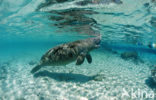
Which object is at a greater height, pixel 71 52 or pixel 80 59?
pixel 71 52

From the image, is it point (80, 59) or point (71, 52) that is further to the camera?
point (71, 52)

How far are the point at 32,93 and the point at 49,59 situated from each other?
2.48m

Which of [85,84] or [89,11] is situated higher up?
[89,11]

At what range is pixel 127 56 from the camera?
21.2 m

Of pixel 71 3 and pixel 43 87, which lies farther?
pixel 71 3

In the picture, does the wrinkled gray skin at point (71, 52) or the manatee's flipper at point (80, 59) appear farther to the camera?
the wrinkled gray skin at point (71, 52)

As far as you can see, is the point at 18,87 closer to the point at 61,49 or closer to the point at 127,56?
the point at 61,49

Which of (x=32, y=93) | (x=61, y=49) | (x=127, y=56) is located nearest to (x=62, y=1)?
(x=61, y=49)

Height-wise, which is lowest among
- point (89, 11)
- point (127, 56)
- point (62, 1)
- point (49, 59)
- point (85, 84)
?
point (127, 56)

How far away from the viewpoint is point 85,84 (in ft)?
25.8

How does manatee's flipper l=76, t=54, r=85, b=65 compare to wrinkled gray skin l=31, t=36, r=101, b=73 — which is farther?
wrinkled gray skin l=31, t=36, r=101, b=73

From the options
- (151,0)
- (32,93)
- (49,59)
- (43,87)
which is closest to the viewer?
(32,93)

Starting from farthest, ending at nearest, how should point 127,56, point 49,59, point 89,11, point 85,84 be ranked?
point 127,56
point 89,11
point 49,59
point 85,84

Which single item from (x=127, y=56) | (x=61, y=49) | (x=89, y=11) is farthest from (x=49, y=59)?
(x=127, y=56)
